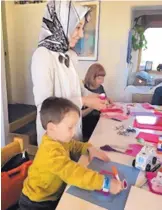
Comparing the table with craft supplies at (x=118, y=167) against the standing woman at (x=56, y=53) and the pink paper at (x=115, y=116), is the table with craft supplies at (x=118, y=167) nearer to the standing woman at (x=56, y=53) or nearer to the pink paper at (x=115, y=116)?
the pink paper at (x=115, y=116)

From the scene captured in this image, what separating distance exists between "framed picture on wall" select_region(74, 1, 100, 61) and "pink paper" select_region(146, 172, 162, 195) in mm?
1873

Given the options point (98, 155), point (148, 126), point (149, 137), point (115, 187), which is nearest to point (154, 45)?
point (148, 126)

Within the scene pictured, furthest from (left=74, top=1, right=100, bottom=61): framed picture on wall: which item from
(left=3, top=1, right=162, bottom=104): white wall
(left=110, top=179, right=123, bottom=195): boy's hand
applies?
(left=110, top=179, right=123, bottom=195): boy's hand

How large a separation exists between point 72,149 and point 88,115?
879 millimetres

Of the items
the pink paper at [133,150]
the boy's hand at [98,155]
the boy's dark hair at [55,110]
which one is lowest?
the pink paper at [133,150]

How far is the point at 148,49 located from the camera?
2570 millimetres

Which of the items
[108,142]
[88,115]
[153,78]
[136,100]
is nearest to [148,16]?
[153,78]

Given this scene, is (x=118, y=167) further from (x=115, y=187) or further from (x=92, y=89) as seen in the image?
(x=92, y=89)

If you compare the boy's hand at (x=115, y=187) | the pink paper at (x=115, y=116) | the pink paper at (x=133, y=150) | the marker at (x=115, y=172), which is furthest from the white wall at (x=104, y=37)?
the boy's hand at (x=115, y=187)

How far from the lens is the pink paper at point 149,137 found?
50.7 inches

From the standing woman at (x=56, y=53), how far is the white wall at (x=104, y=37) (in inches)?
45.9

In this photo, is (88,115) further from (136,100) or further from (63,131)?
(63,131)

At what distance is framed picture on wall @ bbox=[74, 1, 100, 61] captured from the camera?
2524 mm

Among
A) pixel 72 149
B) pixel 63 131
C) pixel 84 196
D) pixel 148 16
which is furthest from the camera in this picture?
pixel 148 16
